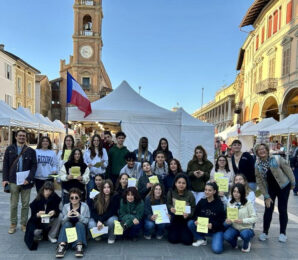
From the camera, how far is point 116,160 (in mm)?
5297

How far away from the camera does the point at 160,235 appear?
4.16 metres

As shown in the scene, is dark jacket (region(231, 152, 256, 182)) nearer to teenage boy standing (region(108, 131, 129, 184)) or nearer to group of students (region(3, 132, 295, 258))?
group of students (region(3, 132, 295, 258))

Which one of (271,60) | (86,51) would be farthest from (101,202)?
(86,51)

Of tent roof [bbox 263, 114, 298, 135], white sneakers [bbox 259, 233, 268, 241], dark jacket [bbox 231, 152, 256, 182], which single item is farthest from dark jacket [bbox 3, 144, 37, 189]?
tent roof [bbox 263, 114, 298, 135]

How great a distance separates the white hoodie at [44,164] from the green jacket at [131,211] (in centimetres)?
156

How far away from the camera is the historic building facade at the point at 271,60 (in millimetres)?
17188

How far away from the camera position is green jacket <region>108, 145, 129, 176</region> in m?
5.27

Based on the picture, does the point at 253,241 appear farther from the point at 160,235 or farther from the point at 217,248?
the point at 160,235

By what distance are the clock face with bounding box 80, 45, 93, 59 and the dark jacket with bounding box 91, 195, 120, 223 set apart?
120 feet

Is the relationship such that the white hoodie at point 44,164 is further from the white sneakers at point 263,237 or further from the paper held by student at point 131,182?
the white sneakers at point 263,237

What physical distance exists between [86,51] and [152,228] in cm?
3734

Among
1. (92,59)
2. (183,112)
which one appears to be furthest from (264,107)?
(92,59)

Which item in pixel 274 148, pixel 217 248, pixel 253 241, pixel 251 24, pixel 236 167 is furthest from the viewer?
pixel 251 24

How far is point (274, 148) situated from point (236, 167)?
1162 cm
